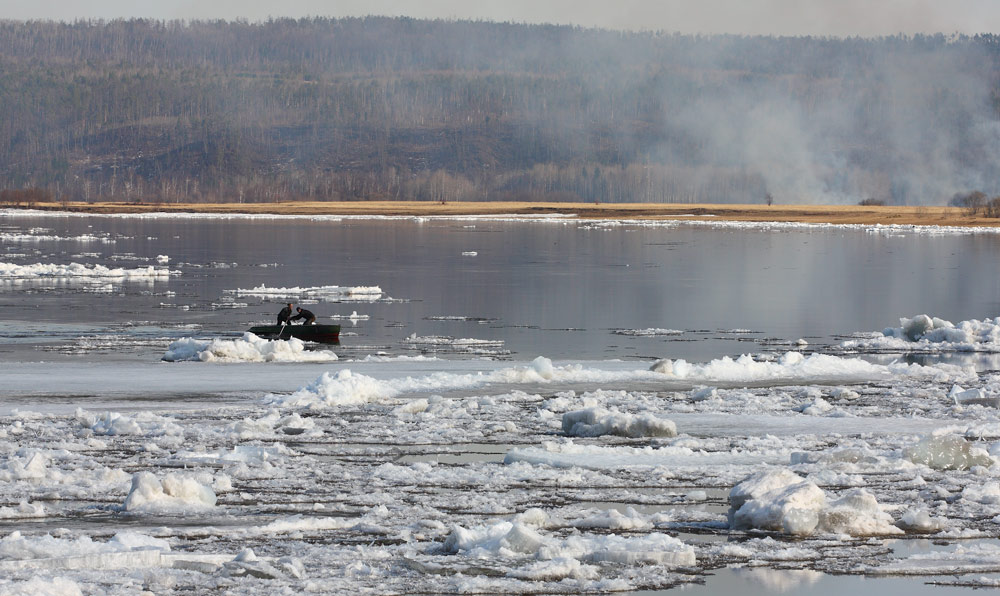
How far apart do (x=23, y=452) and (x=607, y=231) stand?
264ft

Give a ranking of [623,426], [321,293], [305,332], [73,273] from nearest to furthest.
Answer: [623,426] < [305,332] < [321,293] < [73,273]

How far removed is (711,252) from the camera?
62312 mm

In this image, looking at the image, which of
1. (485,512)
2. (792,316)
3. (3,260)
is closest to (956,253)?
(792,316)

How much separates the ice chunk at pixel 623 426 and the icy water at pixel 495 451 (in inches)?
1.3

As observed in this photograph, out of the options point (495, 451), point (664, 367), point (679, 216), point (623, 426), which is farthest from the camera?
point (679, 216)

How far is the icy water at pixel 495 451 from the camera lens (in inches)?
369

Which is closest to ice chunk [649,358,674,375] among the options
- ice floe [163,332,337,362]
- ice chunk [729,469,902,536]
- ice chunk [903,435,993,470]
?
ice floe [163,332,337,362]

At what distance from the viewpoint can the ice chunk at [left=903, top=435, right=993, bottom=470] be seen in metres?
12.7

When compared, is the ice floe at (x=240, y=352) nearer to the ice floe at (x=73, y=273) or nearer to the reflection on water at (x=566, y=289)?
the reflection on water at (x=566, y=289)

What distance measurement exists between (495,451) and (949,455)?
4552 mm

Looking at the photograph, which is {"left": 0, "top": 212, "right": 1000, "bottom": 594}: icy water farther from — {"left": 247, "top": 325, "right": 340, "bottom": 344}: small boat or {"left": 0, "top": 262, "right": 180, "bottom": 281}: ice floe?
{"left": 0, "top": 262, "right": 180, "bottom": 281}: ice floe

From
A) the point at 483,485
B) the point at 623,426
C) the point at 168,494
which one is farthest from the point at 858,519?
the point at 168,494

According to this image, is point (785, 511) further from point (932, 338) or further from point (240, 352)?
point (932, 338)

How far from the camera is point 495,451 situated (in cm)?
1370
